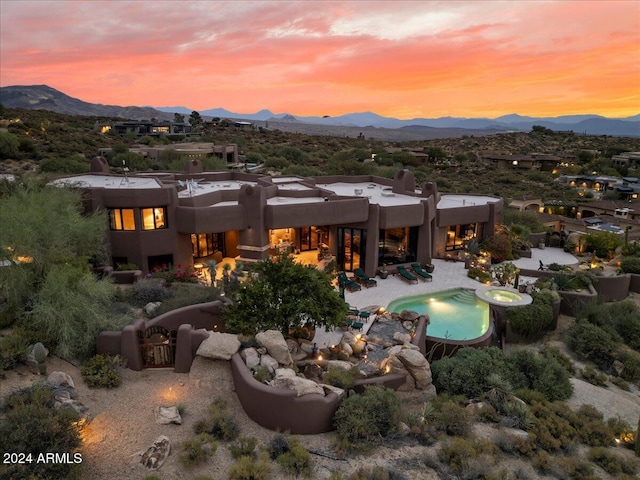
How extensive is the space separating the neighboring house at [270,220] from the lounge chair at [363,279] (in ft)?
3.62

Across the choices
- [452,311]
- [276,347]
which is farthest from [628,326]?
[276,347]

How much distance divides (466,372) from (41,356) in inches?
474

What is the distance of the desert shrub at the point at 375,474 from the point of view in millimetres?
8422

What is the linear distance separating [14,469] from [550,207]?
1883 inches

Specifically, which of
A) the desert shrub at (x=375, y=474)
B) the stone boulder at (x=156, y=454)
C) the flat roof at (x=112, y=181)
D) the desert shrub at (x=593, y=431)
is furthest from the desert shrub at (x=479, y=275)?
the stone boulder at (x=156, y=454)

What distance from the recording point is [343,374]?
451 inches

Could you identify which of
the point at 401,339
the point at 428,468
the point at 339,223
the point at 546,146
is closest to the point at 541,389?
the point at 401,339

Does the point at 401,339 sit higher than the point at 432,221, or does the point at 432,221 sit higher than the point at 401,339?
the point at 432,221

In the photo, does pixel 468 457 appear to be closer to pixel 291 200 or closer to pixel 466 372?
pixel 466 372

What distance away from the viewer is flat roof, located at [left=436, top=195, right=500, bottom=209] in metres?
27.8

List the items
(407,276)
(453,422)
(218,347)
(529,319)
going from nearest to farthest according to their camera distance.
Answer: (453,422), (218,347), (529,319), (407,276)

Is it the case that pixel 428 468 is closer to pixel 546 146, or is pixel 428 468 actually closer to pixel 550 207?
pixel 550 207

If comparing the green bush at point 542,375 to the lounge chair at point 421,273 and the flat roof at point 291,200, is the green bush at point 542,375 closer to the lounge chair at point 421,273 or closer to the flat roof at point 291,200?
the lounge chair at point 421,273

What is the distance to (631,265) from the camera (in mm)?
24312
